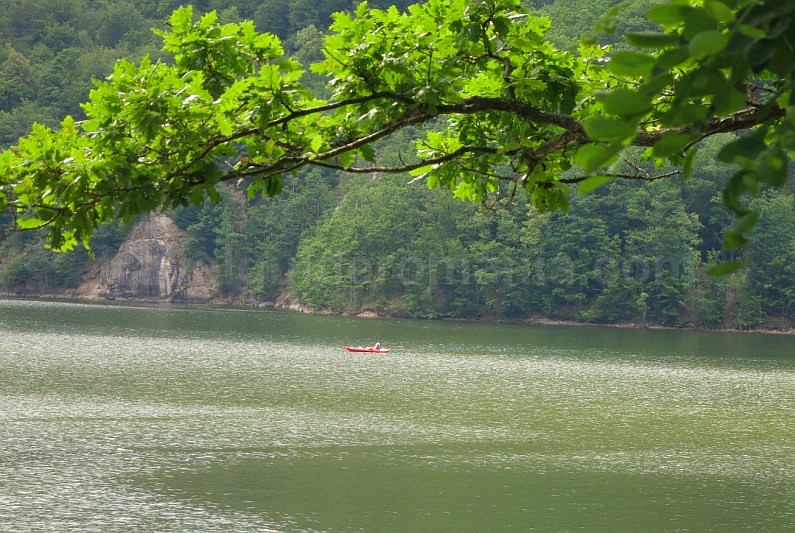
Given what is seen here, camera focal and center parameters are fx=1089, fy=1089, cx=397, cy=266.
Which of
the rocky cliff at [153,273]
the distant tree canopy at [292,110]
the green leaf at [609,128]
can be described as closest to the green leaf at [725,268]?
the green leaf at [609,128]

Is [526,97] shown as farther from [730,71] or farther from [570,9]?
[570,9]

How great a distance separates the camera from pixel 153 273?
74.5m

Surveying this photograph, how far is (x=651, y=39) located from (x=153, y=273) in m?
75.2

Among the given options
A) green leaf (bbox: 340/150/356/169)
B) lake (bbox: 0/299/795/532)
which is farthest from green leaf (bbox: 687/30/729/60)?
lake (bbox: 0/299/795/532)

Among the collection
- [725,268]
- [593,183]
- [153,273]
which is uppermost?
[153,273]

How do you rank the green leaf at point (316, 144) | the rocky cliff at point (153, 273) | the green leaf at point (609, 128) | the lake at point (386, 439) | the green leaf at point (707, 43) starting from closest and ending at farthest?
the green leaf at point (707, 43) < the green leaf at point (609, 128) < the green leaf at point (316, 144) < the lake at point (386, 439) < the rocky cliff at point (153, 273)

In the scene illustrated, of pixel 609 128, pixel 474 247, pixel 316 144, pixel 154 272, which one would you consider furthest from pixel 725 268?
pixel 154 272

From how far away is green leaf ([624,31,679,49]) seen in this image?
1.22m

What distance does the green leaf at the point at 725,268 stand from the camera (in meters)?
1.21

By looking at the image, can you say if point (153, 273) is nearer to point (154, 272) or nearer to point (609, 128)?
point (154, 272)

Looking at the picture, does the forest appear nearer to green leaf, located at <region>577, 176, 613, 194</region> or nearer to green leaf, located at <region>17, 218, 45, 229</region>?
green leaf, located at <region>17, 218, 45, 229</region>

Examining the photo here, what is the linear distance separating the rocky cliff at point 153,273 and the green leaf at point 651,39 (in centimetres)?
7481

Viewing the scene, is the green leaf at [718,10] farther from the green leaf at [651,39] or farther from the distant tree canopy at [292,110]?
the distant tree canopy at [292,110]

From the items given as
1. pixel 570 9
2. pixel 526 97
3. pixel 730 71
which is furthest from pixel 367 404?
pixel 570 9
